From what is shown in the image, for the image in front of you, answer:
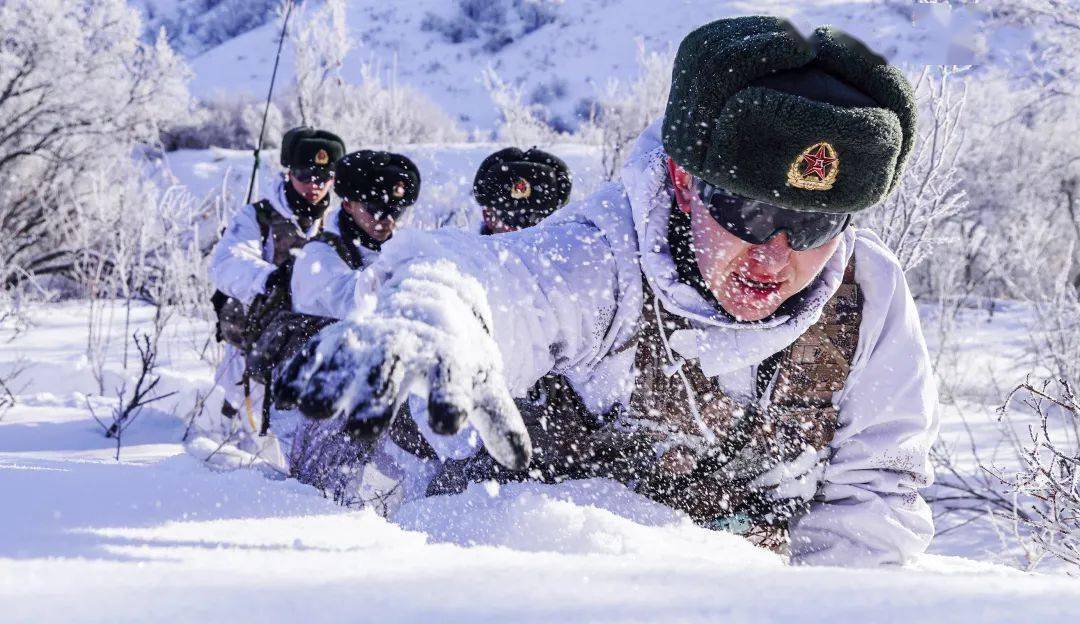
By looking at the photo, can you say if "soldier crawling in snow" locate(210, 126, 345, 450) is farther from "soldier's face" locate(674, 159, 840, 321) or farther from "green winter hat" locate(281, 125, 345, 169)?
"soldier's face" locate(674, 159, 840, 321)

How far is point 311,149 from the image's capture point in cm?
461

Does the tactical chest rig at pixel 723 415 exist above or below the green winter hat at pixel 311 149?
above

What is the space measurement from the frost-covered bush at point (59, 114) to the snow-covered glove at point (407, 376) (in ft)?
33.1

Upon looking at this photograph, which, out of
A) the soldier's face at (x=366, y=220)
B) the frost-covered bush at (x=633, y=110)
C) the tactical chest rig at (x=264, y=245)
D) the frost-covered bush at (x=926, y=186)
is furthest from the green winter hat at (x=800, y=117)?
the frost-covered bush at (x=633, y=110)

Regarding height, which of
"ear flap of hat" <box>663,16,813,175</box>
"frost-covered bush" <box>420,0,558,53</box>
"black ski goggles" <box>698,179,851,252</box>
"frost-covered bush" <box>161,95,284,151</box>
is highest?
"ear flap of hat" <box>663,16,813,175</box>

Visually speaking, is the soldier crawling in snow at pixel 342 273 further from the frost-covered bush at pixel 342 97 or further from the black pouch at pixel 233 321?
the frost-covered bush at pixel 342 97

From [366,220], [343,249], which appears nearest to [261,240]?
[366,220]

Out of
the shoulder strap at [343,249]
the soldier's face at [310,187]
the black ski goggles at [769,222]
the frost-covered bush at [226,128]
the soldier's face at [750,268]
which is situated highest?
the black ski goggles at [769,222]

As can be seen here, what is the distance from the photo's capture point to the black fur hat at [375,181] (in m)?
3.86

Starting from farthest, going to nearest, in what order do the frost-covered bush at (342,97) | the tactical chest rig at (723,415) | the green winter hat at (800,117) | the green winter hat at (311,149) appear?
the frost-covered bush at (342,97)
the green winter hat at (311,149)
the tactical chest rig at (723,415)
the green winter hat at (800,117)

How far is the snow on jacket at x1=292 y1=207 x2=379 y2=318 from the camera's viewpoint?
3.25 m

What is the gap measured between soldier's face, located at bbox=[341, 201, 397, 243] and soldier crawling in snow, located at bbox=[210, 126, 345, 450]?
55 cm

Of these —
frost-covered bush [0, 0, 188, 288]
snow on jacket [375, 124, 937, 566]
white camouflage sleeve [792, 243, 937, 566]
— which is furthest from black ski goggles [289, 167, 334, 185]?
frost-covered bush [0, 0, 188, 288]

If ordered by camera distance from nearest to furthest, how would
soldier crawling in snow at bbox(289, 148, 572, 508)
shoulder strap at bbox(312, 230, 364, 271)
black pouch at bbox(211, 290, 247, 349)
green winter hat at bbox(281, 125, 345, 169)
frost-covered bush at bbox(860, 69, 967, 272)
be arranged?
soldier crawling in snow at bbox(289, 148, 572, 508)
shoulder strap at bbox(312, 230, 364, 271)
frost-covered bush at bbox(860, 69, 967, 272)
black pouch at bbox(211, 290, 247, 349)
green winter hat at bbox(281, 125, 345, 169)
